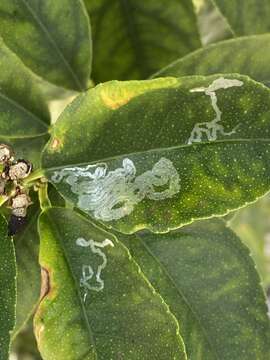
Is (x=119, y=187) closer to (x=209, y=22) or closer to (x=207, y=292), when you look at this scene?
(x=207, y=292)

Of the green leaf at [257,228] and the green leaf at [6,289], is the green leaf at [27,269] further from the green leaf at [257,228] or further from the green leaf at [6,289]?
the green leaf at [257,228]

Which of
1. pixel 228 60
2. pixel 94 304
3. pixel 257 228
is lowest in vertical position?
pixel 257 228

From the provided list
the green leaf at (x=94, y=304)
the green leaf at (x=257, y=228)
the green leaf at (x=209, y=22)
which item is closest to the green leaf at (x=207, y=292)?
the green leaf at (x=94, y=304)

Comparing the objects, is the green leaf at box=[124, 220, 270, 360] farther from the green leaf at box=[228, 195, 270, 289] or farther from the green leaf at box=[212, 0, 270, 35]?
the green leaf at box=[228, 195, 270, 289]

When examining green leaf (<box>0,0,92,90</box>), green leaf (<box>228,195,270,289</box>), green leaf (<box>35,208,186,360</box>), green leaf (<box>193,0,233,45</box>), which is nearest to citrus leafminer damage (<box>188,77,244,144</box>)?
green leaf (<box>35,208,186,360</box>)

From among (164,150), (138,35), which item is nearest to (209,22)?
(138,35)

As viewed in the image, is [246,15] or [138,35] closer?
[246,15]
